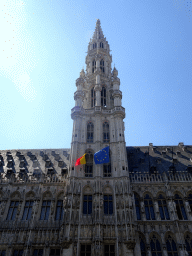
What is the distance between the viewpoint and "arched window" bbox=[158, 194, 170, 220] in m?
31.8

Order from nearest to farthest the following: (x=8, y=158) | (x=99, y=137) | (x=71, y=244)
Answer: (x=71, y=244)
(x=99, y=137)
(x=8, y=158)

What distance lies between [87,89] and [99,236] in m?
30.8

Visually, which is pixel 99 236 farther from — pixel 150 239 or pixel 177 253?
pixel 177 253

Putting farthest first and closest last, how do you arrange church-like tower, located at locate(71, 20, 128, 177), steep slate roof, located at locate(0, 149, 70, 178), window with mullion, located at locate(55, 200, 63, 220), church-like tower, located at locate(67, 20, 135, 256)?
steep slate roof, located at locate(0, 149, 70, 178), church-like tower, located at locate(71, 20, 128, 177), window with mullion, located at locate(55, 200, 63, 220), church-like tower, located at locate(67, 20, 135, 256)

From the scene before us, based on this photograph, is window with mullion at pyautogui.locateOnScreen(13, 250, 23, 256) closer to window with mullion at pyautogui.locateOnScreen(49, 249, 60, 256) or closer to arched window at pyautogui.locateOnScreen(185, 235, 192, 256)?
window with mullion at pyautogui.locateOnScreen(49, 249, 60, 256)

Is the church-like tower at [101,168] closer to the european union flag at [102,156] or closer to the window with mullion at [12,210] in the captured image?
the european union flag at [102,156]

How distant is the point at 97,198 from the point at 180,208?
42.6ft

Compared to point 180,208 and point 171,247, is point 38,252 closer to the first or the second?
point 171,247

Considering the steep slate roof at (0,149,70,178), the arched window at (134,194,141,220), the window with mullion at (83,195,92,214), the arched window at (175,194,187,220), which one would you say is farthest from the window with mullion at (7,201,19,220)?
the arched window at (175,194,187,220)

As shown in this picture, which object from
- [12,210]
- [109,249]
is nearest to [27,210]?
[12,210]

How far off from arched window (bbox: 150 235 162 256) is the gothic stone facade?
0.12 m

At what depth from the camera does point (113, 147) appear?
3722 centimetres

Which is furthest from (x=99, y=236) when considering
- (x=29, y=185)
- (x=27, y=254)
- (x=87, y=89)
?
(x=87, y=89)

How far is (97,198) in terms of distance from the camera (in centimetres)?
3109
